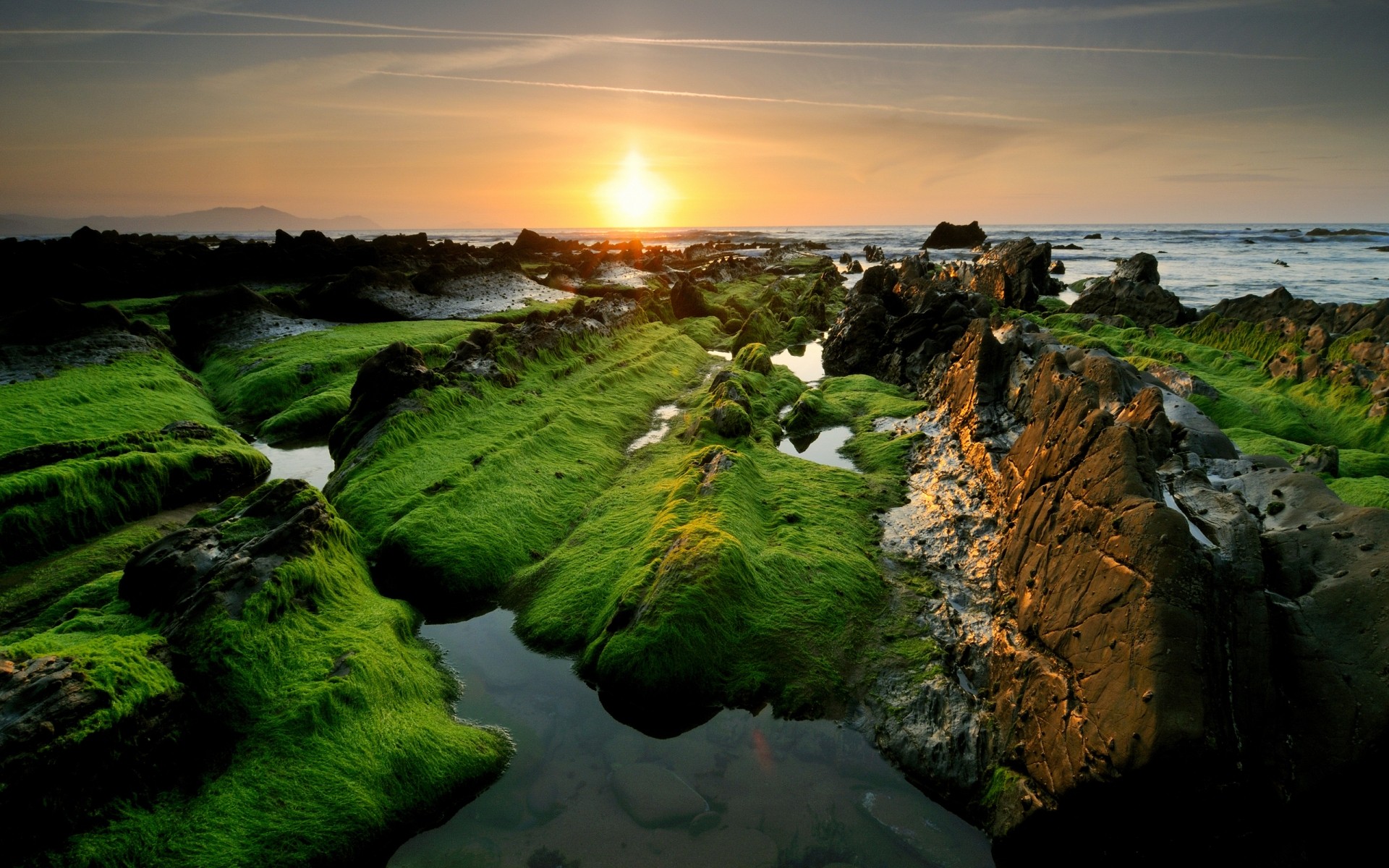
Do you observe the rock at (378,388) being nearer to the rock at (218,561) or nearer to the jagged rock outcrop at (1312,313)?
the rock at (218,561)

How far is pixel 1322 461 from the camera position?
Answer: 1062 cm

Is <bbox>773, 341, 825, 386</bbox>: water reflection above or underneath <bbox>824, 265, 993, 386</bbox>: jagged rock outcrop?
underneath

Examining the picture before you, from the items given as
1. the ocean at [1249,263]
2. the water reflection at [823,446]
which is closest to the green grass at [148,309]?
the water reflection at [823,446]

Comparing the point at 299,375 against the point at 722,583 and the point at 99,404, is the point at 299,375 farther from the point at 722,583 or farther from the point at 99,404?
the point at 722,583

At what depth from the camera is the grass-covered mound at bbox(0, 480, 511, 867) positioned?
210 inches

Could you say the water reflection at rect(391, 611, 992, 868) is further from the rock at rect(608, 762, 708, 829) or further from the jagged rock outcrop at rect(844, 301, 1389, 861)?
the jagged rock outcrop at rect(844, 301, 1389, 861)

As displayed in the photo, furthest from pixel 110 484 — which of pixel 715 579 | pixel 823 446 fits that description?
pixel 823 446

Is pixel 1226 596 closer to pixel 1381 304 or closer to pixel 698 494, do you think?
pixel 698 494

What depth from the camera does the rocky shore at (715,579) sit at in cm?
504

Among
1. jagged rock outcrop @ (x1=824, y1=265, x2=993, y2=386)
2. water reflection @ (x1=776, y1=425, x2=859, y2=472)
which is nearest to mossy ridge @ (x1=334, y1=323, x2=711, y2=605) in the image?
water reflection @ (x1=776, y1=425, x2=859, y2=472)

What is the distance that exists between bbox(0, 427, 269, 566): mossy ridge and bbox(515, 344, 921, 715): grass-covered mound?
814 cm

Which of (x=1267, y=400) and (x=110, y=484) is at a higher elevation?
(x=110, y=484)

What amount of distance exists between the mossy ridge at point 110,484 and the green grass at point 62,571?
404 mm

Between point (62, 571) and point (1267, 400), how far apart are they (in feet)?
87.8
